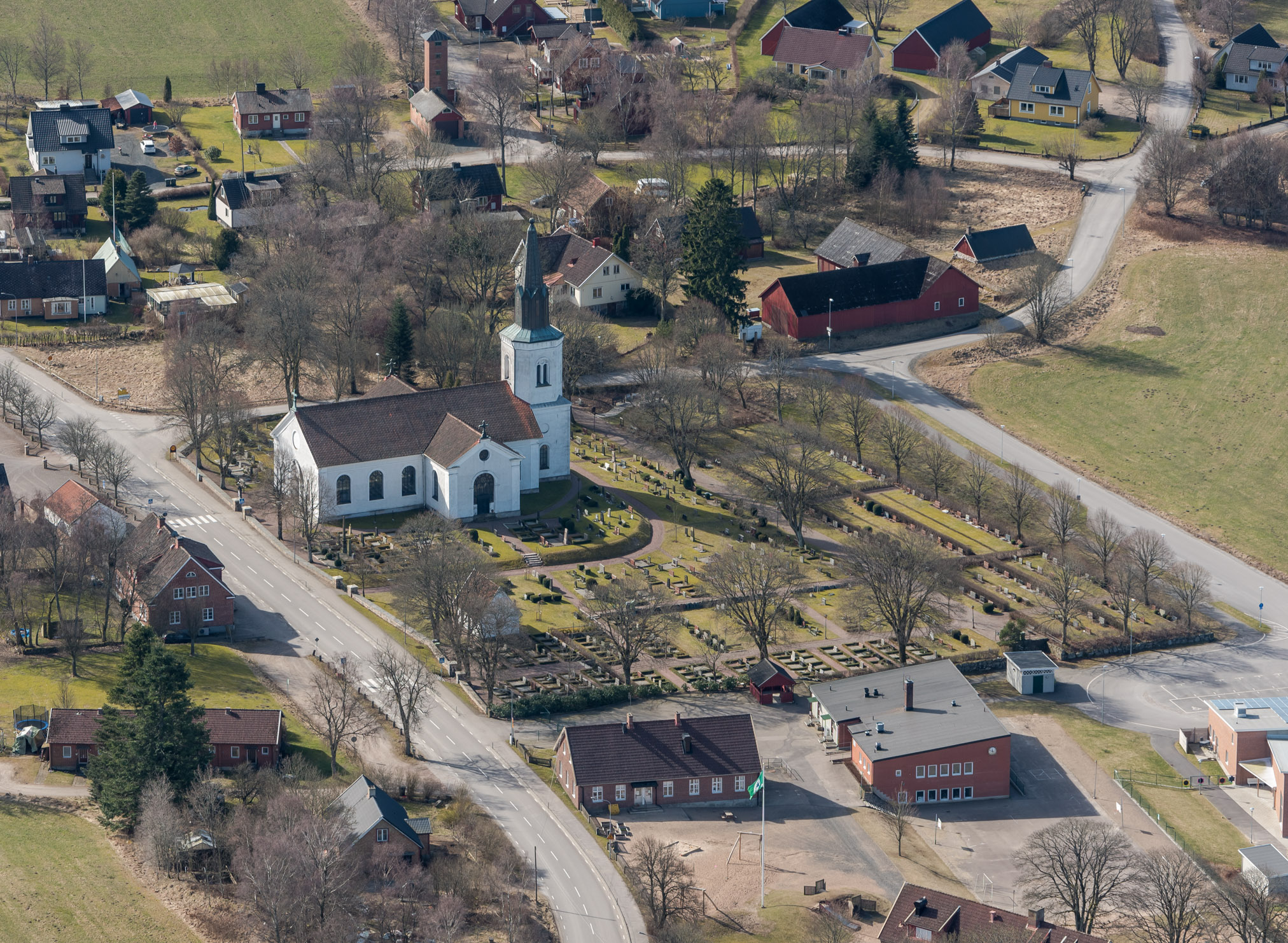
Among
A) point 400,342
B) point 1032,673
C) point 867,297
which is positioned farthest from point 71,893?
point 867,297

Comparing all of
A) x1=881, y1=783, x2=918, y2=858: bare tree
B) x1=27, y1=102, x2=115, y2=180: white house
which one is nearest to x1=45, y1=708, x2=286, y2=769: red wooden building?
x1=881, y1=783, x2=918, y2=858: bare tree

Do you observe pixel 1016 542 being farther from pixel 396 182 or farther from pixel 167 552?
pixel 396 182

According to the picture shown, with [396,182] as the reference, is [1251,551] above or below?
below

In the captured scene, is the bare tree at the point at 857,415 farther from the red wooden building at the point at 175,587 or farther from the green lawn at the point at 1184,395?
the red wooden building at the point at 175,587

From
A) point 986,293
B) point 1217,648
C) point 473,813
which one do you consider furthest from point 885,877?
point 986,293

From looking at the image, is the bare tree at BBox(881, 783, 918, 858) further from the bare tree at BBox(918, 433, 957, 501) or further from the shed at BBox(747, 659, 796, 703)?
the bare tree at BBox(918, 433, 957, 501)

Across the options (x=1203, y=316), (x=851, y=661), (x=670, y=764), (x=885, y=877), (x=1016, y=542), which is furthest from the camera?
(x=1203, y=316)
